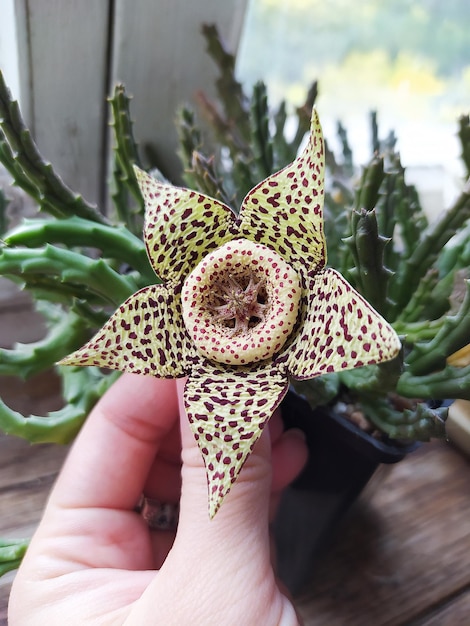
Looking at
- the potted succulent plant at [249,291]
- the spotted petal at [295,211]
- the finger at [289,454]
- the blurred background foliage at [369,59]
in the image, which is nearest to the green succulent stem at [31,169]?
the potted succulent plant at [249,291]

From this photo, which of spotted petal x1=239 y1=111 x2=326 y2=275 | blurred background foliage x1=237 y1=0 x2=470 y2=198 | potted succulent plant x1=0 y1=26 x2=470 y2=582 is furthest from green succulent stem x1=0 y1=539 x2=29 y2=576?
blurred background foliage x1=237 y1=0 x2=470 y2=198

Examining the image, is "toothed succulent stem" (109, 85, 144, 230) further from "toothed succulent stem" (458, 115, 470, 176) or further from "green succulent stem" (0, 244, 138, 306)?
"toothed succulent stem" (458, 115, 470, 176)

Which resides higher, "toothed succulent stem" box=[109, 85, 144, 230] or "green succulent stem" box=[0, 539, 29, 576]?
"toothed succulent stem" box=[109, 85, 144, 230]

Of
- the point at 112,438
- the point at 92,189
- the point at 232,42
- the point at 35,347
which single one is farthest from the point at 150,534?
the point at 232,42

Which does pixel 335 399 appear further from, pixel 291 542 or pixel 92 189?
pixel 92 189

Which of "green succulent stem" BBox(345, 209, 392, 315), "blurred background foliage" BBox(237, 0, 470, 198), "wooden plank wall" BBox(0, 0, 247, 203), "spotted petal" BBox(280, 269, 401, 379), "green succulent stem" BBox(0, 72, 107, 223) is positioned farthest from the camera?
"blurred background foliage" BBox(237, 0, 470, 198)

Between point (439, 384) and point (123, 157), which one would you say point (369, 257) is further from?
point (123, 157)

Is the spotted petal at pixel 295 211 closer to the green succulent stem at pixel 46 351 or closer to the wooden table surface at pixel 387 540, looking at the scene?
the green succulent stem at pixel 46 351
